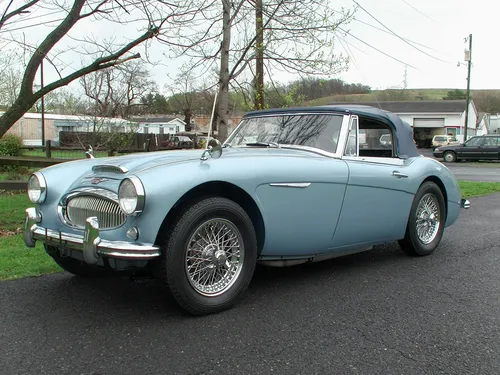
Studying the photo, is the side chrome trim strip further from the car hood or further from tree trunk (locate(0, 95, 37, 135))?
tree trunk (locate(0, 95, 37, 135))

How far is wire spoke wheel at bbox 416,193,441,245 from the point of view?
509 centimetres

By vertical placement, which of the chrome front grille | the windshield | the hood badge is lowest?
the chrome front grille

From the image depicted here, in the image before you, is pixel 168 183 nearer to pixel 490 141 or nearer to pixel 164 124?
pixel 490 141

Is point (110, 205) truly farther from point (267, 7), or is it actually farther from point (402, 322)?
point (267, 7)

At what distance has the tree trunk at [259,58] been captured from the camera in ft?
27.5

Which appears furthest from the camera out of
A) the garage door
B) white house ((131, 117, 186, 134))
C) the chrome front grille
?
white house ((131, 117, 186, 134))

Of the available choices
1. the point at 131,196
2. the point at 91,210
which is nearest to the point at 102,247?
the point at 131,196

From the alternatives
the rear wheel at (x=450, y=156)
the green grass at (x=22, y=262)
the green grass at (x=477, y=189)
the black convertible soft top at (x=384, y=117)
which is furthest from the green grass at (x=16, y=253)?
the rear wheel at (x=450, y=156)

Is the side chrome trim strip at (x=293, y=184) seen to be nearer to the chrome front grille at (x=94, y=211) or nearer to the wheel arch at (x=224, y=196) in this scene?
the wheel arch at (x=224, y=196)

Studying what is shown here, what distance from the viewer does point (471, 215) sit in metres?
8.00

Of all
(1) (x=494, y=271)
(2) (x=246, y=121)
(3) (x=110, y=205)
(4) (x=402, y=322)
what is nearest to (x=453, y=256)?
(1) (x=494, y=271)

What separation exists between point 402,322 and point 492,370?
71 centimetres

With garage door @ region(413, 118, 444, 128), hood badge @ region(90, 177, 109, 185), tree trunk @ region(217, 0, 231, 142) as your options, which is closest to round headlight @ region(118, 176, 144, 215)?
hood badge @ region(90, 177, 109, 185)

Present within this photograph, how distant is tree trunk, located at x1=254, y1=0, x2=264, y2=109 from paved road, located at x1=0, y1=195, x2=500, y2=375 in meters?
5.21
